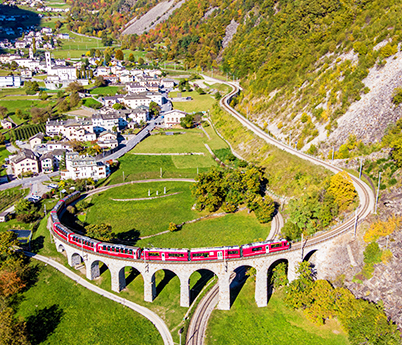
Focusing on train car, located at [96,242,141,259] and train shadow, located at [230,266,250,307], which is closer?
train car, located at [96,242,141,259]

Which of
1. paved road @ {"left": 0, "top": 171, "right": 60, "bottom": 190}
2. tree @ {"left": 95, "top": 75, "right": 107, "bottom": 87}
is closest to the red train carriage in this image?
paved road @ {"left": 0, "top": 171, "right": 60, "bottom": 190}

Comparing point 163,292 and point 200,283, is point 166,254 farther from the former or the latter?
point 200,283

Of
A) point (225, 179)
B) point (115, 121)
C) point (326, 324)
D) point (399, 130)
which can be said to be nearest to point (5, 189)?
point (115, 121)

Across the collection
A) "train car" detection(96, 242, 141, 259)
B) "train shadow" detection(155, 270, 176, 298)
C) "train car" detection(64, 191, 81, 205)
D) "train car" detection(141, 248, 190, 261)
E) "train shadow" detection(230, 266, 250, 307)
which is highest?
"train car" detection(141, 248, 190, 261)

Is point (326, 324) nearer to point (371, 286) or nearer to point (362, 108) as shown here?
point (371, 286)

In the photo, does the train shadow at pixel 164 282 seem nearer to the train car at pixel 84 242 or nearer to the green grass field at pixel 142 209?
the train car at pixel 84 242

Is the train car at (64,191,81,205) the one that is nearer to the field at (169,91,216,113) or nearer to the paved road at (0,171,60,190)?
the paved road at (0,171,60,190)
